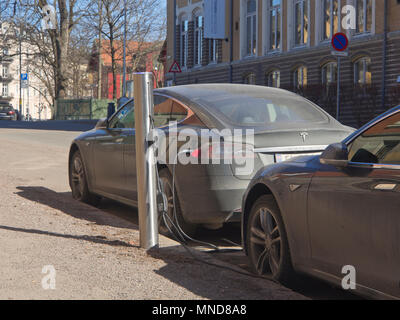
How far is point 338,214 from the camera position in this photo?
13.3ft

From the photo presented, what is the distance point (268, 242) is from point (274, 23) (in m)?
36.5

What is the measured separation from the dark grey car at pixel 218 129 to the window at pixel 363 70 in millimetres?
A: 25186

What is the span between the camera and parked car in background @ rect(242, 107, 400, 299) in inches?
144

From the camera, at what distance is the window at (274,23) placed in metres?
39.6

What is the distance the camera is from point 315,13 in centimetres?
3594

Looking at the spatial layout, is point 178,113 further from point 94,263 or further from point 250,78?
point 250,78

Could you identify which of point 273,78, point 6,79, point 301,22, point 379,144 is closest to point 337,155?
point 379,144

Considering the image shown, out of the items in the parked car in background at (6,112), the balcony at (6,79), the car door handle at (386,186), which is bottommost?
the car door handle at (386,186)

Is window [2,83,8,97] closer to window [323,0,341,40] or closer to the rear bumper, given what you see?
window [323,0,341,40]

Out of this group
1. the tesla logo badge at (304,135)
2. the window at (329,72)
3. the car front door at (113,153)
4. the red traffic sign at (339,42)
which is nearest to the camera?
the tesla logo badge at (304,135)

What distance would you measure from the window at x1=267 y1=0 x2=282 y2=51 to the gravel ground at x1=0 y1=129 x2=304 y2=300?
107 feet
